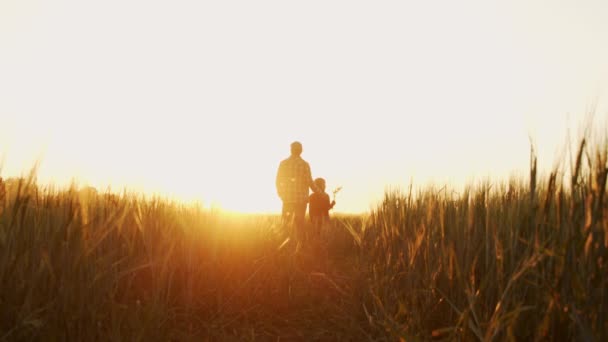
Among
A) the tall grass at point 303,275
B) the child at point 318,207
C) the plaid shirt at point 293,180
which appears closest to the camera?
the tall grass at point 303,275

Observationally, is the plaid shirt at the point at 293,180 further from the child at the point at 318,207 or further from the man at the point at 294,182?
the child at the point at 318,207

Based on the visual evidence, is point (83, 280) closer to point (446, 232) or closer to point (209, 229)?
point (209, 229)

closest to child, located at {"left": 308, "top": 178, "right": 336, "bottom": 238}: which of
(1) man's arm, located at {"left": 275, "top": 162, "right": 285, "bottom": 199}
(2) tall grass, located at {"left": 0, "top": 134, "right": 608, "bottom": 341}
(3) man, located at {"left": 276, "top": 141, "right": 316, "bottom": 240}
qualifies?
(3) man, located at {"left": 276, "top": 141, "right": 316, "bottom": 240}

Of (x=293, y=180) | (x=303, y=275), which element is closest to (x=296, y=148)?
(x=293, y=180)

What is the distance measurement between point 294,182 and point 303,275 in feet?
11.6

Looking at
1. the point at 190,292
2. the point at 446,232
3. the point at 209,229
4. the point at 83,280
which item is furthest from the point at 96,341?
the point at 446,232

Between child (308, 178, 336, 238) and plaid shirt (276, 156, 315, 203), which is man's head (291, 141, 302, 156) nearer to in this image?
plaid shirt (276, 156, 315, 203)

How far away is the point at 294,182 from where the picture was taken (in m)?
7.28

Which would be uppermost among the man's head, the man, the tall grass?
the man's head

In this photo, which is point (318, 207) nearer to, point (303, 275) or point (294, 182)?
point (294, 182)

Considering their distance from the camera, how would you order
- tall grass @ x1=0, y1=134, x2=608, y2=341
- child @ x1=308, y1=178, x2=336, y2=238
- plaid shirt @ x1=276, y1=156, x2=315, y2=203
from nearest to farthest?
tall grass @ x1=0, y1=134, x2=608, y2=341
plaid shirt @ x1=276, y1=156, x2=315, y2=203
child @ x1=308, y1=178, x2=336, y2=238

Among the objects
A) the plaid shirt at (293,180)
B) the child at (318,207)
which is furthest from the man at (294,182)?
the child at (318,207)

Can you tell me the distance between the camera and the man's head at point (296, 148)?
7.36 metres

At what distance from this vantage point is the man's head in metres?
7.36
